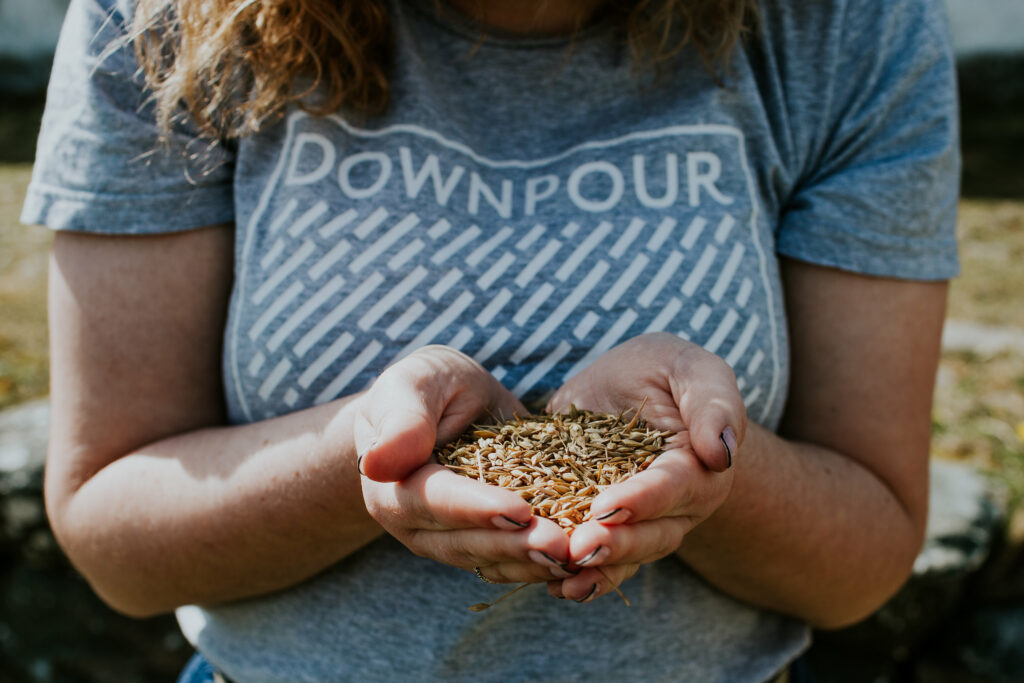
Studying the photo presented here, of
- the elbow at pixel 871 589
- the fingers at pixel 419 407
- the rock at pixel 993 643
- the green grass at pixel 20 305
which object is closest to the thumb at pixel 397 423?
the fingers at pixel 419 407

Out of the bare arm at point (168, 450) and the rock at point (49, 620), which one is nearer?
the bare arm at point (168, 450)

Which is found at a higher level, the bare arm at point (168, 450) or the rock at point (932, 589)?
the bare arm at point (168, 450)

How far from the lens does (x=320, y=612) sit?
1.40 m

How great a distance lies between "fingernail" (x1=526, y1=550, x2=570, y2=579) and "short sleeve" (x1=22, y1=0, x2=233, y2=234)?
785 mm

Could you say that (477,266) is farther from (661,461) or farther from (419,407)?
(661,461)

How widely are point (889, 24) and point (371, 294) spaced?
37.4 inches

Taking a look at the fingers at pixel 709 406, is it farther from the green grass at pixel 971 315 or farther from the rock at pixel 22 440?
the rock at pixel 22 440

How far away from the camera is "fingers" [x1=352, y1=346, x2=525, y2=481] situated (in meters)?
1.04

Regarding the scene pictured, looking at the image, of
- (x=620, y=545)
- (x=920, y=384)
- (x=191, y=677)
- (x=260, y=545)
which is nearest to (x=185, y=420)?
(x=260, y=545)

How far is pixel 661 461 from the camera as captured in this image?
1.08 metres

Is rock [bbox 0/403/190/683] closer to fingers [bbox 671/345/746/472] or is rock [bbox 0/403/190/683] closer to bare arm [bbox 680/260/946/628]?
bare arm [bbox 680/260/946/628]

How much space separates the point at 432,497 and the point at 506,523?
96 millimetres

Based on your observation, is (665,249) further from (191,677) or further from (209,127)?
(191,677)

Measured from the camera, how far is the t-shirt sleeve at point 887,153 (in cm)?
139
